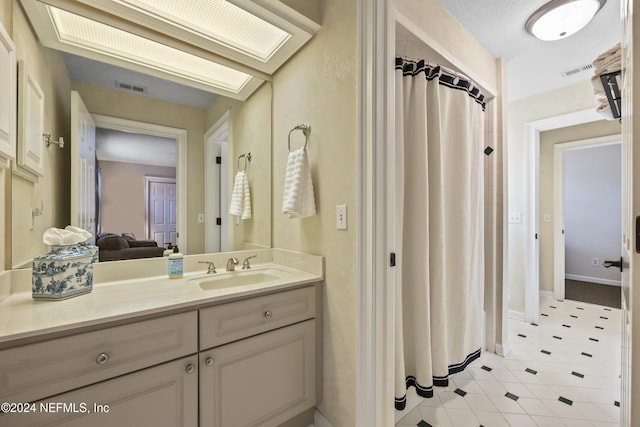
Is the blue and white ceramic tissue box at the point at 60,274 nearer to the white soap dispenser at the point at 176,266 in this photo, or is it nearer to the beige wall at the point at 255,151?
the white soap dispenser at the point at 176,266

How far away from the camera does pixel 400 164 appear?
1.39 m

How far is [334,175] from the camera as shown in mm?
1317

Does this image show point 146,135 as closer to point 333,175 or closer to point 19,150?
point 19,150

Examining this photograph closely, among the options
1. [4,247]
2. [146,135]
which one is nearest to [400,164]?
[146,135]

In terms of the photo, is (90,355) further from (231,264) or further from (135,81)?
(135,81)

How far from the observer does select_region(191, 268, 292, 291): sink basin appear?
54.7 inches

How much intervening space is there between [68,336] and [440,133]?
190 centimetres

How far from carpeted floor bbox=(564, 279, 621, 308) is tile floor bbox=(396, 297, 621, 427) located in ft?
3.41

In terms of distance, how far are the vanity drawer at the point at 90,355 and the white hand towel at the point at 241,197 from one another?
2.70 ft

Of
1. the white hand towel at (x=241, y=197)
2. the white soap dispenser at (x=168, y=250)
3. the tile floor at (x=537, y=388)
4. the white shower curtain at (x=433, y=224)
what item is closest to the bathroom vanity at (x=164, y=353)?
the white soap dispenser at (x=168, y=250)

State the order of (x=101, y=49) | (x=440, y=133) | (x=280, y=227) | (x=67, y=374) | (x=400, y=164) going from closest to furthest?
1. (x=67, y=374)
2. (x=101, y=49)
3. (x=400, y=164)
4. (x=440, y=133)
5. (x=280, y=227)

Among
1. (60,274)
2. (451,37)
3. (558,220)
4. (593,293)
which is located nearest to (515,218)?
(558,220)

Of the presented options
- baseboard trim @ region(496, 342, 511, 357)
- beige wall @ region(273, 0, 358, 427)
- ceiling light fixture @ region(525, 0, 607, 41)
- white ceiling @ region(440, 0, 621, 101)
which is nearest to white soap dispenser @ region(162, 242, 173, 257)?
beige wall @ region(273, 0, 358, 427)

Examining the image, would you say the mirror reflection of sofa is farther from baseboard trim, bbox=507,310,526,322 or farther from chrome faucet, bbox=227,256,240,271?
baseboard trim, bbox=507,310,526,322
